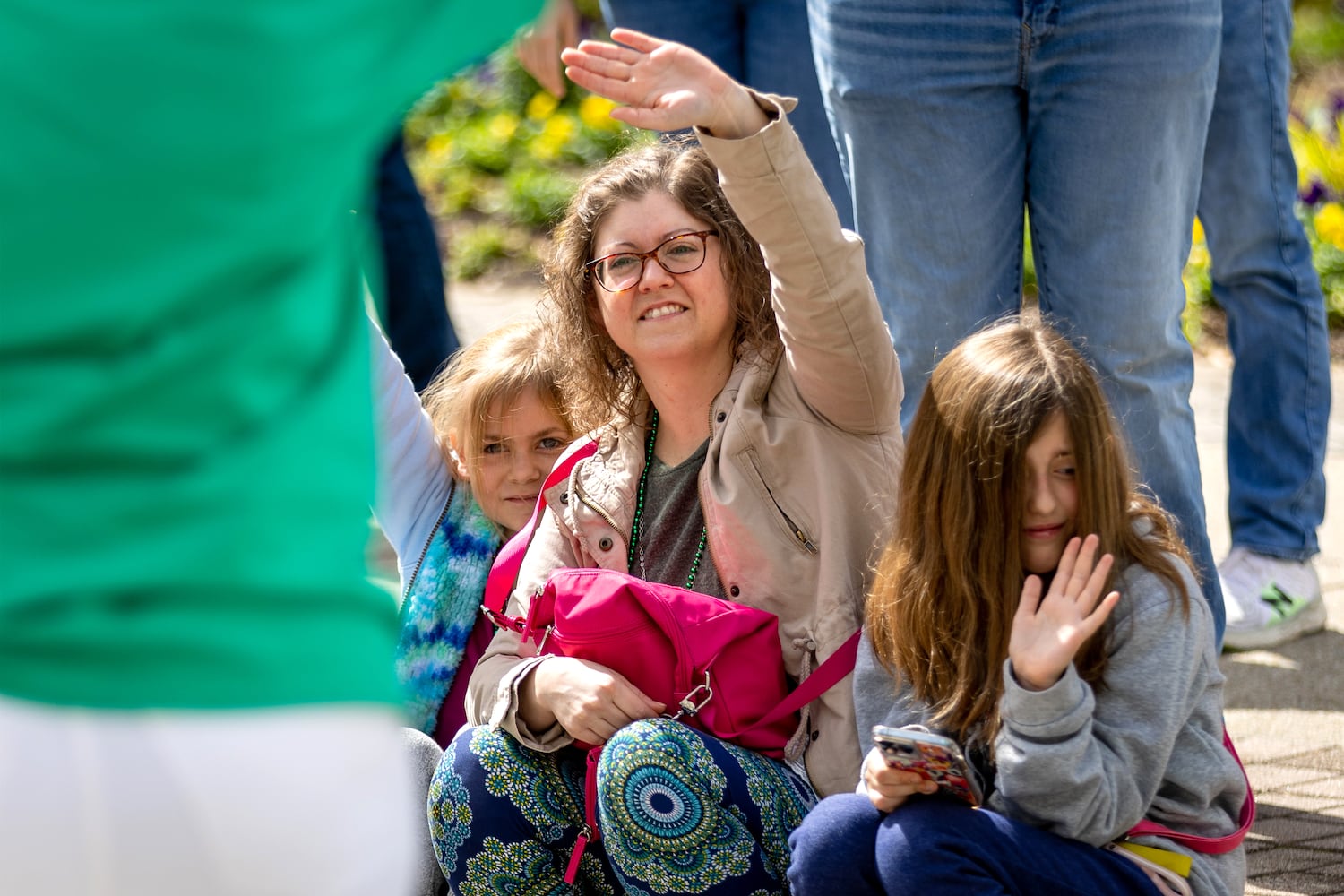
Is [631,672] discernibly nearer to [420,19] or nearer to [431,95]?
[420,19]

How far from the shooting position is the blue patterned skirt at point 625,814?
209 centimetres

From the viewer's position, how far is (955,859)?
6.23 feet

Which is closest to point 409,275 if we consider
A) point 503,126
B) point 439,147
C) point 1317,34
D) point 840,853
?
point 840,853

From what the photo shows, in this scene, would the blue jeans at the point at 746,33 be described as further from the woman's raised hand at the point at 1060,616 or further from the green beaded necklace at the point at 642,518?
the woman's raised hand at the point at 1060,616

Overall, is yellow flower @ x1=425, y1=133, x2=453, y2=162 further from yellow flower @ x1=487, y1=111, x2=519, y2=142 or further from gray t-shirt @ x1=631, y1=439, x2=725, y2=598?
gray t-shirt @ x1=631, y1=439, x2=725, y2=598

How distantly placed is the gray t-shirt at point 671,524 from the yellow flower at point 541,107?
21.2ft

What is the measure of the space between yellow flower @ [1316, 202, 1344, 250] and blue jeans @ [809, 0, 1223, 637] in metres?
3.21

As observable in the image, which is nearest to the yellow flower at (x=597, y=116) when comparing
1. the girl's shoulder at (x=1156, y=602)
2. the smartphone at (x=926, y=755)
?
the girl's shoulder at (x=1156, y=602)

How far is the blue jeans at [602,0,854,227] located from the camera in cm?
→ 337

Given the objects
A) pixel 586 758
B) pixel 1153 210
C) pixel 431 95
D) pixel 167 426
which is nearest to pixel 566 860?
pixel 586 758

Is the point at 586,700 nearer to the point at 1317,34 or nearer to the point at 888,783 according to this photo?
the point at 888,783

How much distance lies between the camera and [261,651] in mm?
866

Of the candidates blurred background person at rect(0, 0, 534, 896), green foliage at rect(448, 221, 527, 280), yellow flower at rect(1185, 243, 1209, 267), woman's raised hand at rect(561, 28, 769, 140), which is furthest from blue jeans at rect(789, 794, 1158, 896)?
green foliage at rect(448, 221, 527, 280)

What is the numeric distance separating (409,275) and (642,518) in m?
1.97
